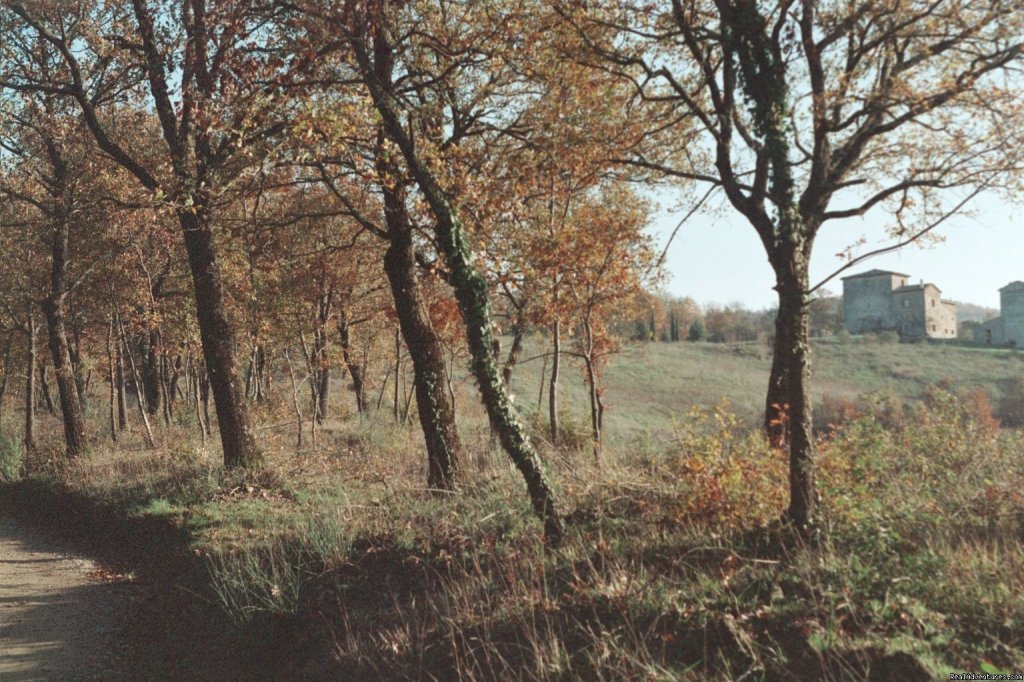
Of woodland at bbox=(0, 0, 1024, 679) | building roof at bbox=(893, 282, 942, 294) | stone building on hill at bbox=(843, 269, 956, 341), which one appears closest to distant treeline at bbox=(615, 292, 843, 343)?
stone building on hill at bbox=(843, 269, 956, 341)

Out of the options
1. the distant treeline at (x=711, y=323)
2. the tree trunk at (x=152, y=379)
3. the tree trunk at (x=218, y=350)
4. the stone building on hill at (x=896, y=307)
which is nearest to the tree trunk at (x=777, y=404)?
the tree trunk at (x=218, y=350)

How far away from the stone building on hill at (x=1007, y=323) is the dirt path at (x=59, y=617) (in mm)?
35409

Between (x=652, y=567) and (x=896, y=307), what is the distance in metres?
45.7

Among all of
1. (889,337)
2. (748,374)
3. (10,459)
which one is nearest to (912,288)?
(889,337)

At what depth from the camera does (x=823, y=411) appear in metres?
39.4

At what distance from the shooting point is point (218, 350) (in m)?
12.6

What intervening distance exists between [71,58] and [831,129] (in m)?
13.8

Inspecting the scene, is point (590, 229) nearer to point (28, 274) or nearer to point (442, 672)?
point (442, 672)

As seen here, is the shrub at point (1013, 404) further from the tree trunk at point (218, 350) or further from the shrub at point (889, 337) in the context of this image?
the tree trunk at point (218, 350)

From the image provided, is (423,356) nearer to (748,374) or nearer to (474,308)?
(474,308)

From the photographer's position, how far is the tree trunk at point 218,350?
12469 mm

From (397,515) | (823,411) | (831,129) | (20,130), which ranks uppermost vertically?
(20,130)

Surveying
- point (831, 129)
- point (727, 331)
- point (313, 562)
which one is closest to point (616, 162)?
point (831, 129)

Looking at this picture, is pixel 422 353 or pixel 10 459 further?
pixel 10 459
